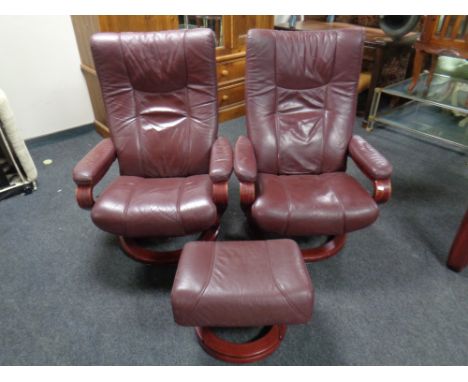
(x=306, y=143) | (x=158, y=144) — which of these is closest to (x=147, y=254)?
(x=158, y=144)

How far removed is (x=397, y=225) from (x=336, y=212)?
74cm

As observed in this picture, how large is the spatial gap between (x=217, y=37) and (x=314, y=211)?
6.55ft

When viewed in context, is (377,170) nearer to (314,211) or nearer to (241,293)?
(314,211)

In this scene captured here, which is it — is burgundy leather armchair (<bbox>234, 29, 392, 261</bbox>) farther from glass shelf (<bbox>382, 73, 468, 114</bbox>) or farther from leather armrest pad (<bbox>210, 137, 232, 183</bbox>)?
glass shelf (<bbox>382, 73, 468, 114</bbox>)

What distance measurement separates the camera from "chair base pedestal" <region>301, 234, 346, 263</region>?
5.46 feet

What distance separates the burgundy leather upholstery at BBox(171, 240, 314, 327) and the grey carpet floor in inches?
11.9

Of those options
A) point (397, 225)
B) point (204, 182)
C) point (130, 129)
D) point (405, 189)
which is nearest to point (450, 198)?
point (405, 189)

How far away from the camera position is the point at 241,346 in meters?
1.26

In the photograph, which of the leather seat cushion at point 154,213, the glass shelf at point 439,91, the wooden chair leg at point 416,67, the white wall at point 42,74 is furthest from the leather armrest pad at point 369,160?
the white wall at point 42,74

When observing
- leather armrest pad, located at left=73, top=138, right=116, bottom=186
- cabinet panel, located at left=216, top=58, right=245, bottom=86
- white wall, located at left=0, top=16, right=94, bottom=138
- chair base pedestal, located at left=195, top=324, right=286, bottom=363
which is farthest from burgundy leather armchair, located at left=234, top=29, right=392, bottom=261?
white wall, located at left=0, top=16, right=94, bottom=138

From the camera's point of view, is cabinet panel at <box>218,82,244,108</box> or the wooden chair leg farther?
cabinet panel at <box>218,82,244,108</box>

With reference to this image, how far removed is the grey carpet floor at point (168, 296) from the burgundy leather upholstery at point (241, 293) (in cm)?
30

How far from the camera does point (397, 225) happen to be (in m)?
1.93

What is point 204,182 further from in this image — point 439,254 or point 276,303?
point 439,254
